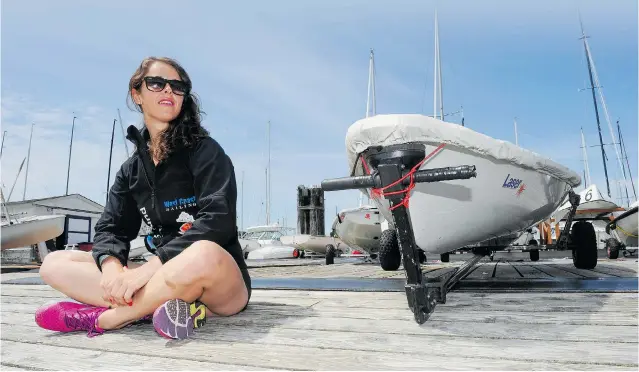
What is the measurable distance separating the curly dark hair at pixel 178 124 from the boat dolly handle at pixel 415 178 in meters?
0.74

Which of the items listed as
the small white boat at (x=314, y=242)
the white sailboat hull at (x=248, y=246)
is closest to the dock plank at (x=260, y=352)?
the small white boat at (x=314, y=242)

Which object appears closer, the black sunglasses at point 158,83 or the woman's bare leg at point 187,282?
the woman's bare leg at point 187,282

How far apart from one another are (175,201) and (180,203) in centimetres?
3

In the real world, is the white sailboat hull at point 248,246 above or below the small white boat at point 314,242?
below

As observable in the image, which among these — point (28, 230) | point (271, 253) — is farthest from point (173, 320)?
point (271, 253)

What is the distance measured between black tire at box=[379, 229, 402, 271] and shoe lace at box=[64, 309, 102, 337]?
458 cm

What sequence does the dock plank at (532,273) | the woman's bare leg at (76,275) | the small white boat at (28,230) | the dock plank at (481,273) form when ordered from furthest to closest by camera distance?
the small white boat at (28,230)
the dock plank at (481,273)
the dock plank at (532,273)
the woman's bare leg at (76,275)

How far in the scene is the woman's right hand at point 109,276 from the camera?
5.99ft

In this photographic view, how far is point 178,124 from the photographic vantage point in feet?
7.18

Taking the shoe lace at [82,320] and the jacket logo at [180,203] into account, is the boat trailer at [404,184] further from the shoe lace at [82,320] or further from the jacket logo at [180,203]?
the shoe lace at [82,320]

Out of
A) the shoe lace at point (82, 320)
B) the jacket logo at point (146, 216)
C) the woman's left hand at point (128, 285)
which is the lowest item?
the shoe lace at point (82, 320)

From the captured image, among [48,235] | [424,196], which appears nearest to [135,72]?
[424,196]

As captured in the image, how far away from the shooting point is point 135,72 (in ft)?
7.42

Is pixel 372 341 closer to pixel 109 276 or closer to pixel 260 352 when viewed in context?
pixel 260 352
